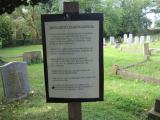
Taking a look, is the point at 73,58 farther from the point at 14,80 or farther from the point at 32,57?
the point at 32,57

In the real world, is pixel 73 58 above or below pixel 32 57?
above

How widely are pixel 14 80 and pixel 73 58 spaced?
185 inches

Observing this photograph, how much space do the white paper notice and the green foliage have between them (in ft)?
97.8

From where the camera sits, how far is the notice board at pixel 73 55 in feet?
11.7

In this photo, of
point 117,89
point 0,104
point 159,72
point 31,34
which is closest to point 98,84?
point 0,104

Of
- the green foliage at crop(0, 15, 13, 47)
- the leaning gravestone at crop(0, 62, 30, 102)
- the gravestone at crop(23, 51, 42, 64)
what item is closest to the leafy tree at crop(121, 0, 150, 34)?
the green foliage at crop(0, 15, 13, 47)

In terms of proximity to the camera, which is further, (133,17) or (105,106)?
(133,17)

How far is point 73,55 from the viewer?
142 inches

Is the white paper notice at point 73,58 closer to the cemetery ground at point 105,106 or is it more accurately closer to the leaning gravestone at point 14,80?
the cemetery ground at point 105,106

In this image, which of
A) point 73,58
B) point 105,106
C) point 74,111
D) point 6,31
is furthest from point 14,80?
point 6,31

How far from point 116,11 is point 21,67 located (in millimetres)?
35540

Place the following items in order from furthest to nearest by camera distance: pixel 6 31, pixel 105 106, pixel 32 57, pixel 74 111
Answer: pixel 6 31
pixel 32 57
pixel 105 106
pixel 74 111

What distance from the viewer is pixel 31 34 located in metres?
40.5

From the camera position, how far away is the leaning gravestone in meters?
7.86
